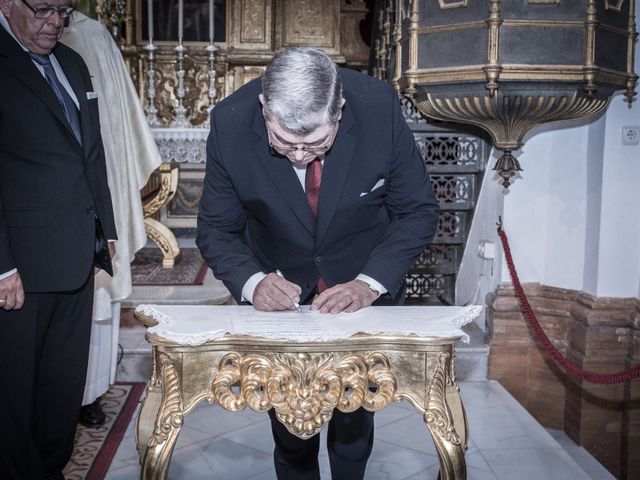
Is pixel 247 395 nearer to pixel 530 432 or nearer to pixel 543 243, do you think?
pixel 530 432

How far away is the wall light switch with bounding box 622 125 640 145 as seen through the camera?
4.45 m

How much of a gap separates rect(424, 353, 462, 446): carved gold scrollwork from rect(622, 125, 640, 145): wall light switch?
9.23 feet

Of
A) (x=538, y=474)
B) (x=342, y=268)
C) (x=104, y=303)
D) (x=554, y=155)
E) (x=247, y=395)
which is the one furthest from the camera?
(x=554, y=155)

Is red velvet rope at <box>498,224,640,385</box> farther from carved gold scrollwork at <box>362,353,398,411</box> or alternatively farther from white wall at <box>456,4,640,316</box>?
carved gold scrollwork at <box>362,353,398,411</box>

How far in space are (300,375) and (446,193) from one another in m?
3.65

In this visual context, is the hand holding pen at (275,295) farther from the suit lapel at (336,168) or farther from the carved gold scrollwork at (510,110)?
the carved gold scrollwork at (510,110)

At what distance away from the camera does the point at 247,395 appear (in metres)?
2.15

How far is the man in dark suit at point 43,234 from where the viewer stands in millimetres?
2695

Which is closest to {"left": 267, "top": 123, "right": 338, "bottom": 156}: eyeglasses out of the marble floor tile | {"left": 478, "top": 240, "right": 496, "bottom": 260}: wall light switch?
the marble floor tile

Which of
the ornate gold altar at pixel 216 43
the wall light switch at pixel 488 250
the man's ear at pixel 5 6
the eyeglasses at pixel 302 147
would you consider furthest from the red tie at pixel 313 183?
the ornate gold altar at pixel 216 43

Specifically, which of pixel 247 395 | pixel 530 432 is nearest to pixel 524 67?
pixel 530 432

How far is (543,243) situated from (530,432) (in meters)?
1.32

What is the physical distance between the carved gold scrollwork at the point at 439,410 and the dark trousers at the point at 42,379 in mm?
1437

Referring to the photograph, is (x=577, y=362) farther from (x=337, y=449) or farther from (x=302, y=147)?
(x=302, y=147)
